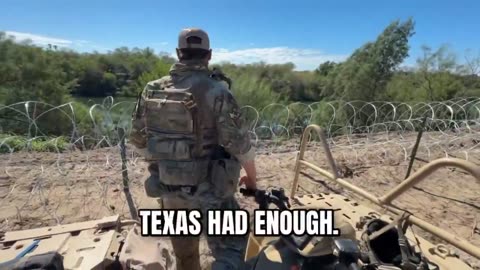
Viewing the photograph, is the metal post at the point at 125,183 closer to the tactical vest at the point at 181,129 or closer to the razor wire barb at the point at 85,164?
the razor wire barb at the point at 85,164

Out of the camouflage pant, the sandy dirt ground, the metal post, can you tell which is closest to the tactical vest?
the camouflage pant

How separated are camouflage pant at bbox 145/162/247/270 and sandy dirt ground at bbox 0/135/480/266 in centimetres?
77

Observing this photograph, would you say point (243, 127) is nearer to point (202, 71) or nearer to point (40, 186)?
point (202, 71)

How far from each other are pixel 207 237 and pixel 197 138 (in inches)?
22.4

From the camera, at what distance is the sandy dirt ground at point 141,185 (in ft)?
13.4

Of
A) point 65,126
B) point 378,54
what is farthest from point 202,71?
point 378,54

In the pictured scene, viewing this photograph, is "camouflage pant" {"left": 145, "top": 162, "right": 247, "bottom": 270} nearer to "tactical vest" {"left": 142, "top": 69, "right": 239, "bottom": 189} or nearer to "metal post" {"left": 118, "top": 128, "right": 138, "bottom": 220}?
"tactical vest" {"left": 142, "top": 69, "right": 239, "bottom": 189}

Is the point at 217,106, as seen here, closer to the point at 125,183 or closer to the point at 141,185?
the point at 125,183

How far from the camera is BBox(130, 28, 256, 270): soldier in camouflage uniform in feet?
6.65

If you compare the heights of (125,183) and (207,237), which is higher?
(207,237)

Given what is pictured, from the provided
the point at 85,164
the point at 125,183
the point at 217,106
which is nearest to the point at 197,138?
the point at 217,106

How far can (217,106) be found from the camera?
2025 millimetres

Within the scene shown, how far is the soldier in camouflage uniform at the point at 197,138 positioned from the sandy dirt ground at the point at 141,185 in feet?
3.94

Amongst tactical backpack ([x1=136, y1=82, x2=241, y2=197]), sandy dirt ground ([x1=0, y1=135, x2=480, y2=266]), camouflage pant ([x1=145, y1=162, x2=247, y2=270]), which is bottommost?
sandy dirt ground ([x1=0, y1=135, x2=480, y2=266])
